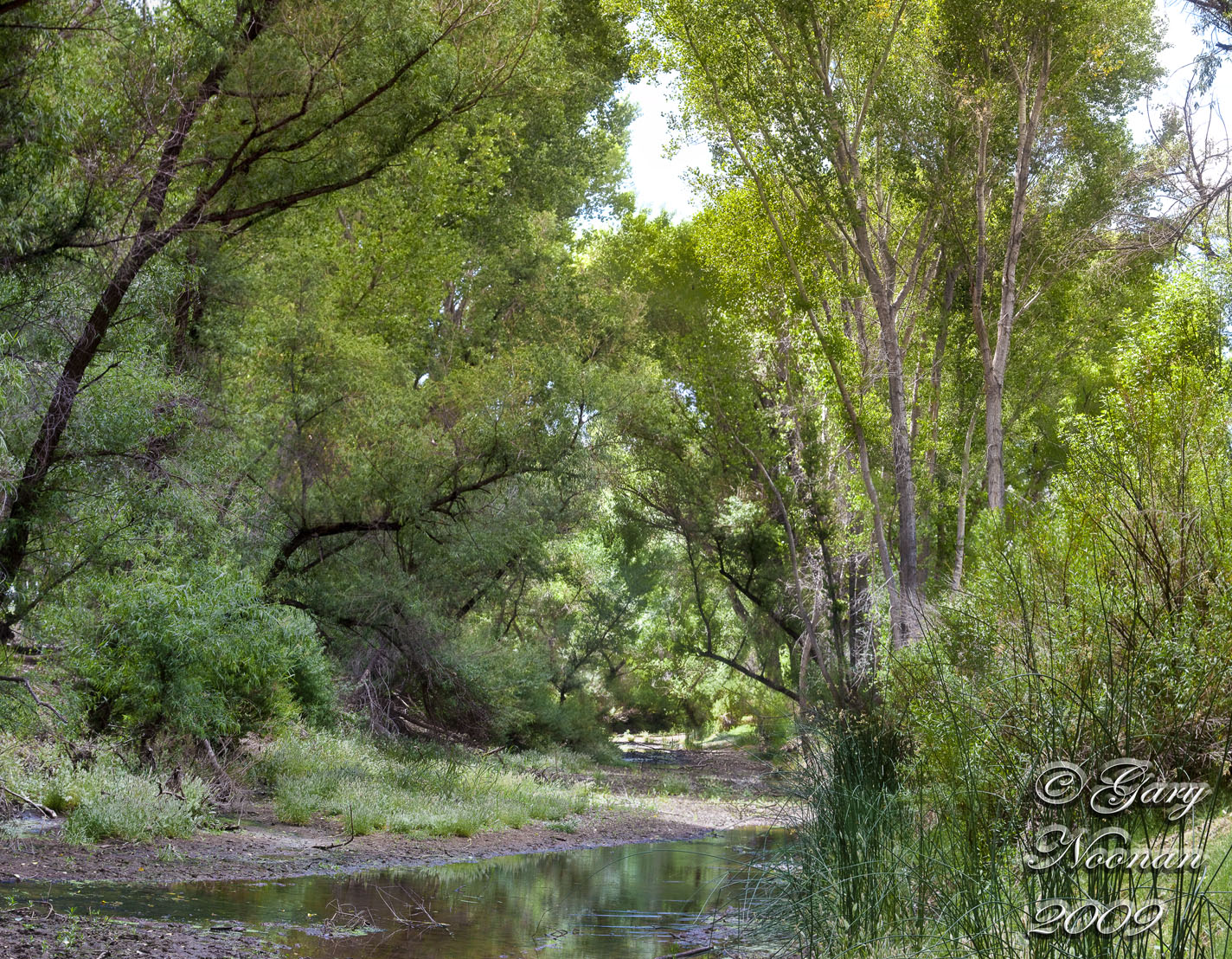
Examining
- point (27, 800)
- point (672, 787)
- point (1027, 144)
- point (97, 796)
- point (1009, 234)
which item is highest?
point (1027, 144)

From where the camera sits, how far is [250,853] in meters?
9.91

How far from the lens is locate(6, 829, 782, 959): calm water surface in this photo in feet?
22.8

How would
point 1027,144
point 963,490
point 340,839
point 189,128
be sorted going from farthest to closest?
point 963,490 < point 1027,144 < point 340,839 < point 189,128

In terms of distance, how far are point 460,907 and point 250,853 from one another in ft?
8.68

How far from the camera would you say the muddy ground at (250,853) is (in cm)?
597

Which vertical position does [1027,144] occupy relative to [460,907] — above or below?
above

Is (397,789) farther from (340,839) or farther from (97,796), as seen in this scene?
(97,796)

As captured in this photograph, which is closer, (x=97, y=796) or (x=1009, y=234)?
(x=97, y=796)

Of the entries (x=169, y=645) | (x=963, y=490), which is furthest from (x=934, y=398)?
(x=169, y=645)

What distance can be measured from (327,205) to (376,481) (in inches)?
156

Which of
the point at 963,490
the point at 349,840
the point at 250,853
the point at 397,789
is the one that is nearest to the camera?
the point at 250,853

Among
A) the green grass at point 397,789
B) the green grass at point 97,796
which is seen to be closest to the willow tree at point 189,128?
the green grass at point 97,796

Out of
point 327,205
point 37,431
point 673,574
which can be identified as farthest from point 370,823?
point 673,574

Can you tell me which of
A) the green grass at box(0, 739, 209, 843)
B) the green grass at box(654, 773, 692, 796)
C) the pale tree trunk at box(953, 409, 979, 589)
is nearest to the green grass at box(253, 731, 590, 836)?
the green grass at box(0, 739, 209, 843)
